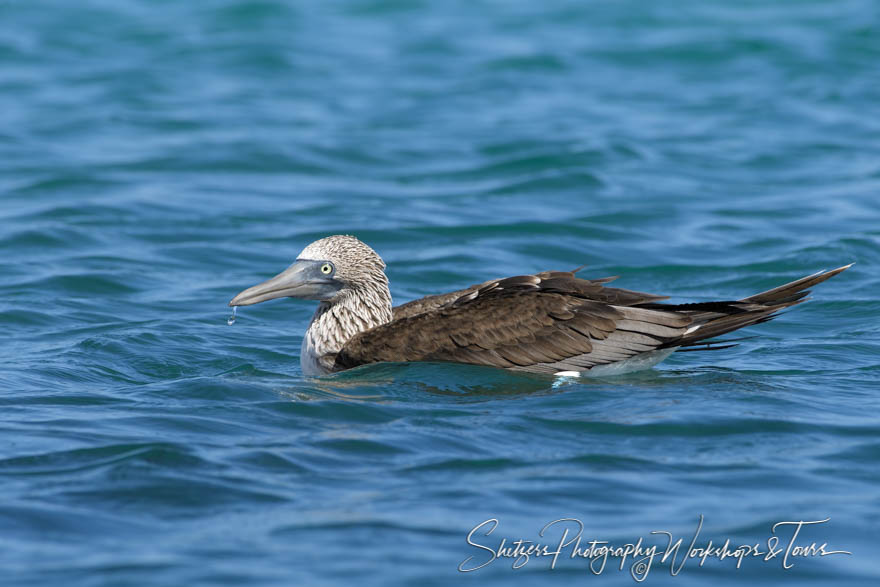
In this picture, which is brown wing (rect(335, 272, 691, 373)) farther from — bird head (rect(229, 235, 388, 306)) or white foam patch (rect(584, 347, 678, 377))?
bird head (rect(229, 235, 388, 306))

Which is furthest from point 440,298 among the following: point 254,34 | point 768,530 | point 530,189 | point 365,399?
point 254,34

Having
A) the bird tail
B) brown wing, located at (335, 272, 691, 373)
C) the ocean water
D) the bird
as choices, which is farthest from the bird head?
the bird tail

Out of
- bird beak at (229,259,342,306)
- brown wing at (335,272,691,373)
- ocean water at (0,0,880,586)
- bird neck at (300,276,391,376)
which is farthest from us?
bird neck at (300,276,391,376)

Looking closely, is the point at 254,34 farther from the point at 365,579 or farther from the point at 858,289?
the point at 365,579

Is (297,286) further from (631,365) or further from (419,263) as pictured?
(419,263)

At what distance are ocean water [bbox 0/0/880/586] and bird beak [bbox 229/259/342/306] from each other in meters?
0.62

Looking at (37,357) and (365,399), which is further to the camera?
(37,357)

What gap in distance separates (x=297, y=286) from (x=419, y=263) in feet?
13.7

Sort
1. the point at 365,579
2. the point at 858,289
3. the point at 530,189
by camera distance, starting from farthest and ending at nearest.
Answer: the point at 530,189 < the point at 858,289 < the point at 365,579

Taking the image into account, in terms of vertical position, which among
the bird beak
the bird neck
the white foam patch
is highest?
the bird beak

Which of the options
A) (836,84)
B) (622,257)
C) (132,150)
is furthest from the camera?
(836,84)

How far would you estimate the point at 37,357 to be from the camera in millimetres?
9750

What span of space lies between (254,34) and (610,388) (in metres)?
20.4

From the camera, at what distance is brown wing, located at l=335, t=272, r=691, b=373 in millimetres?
8820
